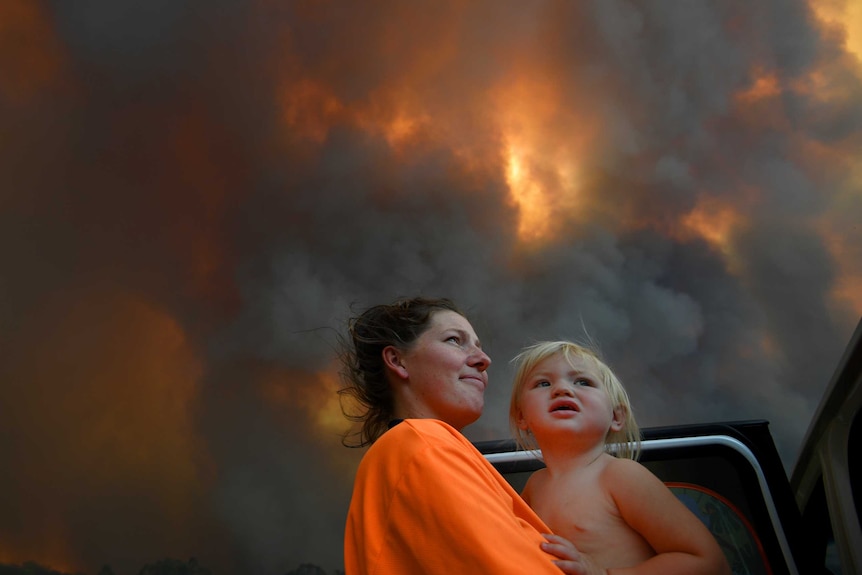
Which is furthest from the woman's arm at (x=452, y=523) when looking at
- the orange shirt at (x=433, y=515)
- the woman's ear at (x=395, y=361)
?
the woman's ear at (x=395, y=361)

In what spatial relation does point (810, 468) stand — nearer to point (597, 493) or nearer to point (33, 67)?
point (597, 493)

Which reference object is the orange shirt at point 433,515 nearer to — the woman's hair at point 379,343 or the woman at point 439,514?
the woman at point 439,514

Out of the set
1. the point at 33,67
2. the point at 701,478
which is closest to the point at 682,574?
the point at 701,478

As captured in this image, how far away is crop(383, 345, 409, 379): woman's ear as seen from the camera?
1619 millimetres

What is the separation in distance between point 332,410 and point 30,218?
6.20 m

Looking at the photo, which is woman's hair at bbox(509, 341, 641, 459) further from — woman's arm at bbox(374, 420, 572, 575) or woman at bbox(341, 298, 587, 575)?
woman's arm at bbox(374, 420, 572, 575)

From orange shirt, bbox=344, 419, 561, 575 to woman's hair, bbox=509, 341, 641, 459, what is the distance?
44cm

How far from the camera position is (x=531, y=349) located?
166cm

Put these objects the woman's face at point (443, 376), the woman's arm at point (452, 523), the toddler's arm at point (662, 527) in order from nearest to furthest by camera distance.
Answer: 1. the woman's arm at point (452, 523)
2. the toddler's arm at point (662, 527)
3. the woman's face at point (443, 376)

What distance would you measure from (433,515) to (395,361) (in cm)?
66

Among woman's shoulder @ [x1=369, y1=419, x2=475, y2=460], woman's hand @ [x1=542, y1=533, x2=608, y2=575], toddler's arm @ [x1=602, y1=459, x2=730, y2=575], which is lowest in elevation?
woman's hand @ [x1=542, y1=533, x2=608, y2=575]

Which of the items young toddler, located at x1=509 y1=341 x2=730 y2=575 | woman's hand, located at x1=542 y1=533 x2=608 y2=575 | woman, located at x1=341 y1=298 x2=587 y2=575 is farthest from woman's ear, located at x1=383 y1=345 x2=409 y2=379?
woman's hand, located at x1=542 y1=533 x2=608 y2=575

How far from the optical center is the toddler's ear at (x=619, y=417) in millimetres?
1540

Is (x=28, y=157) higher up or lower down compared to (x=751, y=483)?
higher up
